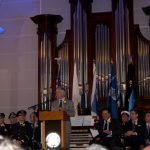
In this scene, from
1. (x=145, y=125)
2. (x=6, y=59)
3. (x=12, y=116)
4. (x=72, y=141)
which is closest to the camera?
(x=145, y=125)

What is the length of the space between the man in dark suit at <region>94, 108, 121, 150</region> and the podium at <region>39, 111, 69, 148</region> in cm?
130

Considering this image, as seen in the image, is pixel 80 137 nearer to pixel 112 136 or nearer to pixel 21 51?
pixel 112 136

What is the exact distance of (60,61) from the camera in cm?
1032

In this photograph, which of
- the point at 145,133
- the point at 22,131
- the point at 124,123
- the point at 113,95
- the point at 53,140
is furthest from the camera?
the point at 113,95

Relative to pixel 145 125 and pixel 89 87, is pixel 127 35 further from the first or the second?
pixel 145 125

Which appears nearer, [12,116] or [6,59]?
[12,116]

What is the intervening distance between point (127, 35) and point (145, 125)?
2.74 m

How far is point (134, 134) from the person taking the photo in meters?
7.70

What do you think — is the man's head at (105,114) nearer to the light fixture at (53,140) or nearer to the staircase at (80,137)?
the staircase at (80,137)

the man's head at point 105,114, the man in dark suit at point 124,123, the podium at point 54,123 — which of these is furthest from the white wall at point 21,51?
the podium at point 54,123

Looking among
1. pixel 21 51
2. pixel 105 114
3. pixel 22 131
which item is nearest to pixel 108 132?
pixel 105 114

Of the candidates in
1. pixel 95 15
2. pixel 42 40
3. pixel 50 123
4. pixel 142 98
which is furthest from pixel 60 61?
pixel 50 123

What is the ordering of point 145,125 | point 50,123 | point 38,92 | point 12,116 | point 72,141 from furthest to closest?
point 38,92, point 12,116, point 72,141, point 145,125, point 50,123

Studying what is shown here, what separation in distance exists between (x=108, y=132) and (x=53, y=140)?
68.8 inches
